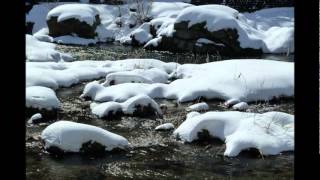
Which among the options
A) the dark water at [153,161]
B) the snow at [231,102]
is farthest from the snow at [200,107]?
the dark water at [153,161]

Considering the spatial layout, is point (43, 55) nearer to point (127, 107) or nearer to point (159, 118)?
point (127, 107)

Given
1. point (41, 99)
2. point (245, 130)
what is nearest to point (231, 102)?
point (245, 130)

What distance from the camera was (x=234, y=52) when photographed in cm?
1742

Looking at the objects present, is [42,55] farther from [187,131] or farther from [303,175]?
[303,175]

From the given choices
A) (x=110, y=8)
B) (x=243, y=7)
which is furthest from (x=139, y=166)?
(x=243, y=7)

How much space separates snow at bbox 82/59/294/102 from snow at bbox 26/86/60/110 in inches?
47.9

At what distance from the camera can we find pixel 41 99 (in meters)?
8.45

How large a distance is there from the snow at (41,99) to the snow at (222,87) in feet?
3.99

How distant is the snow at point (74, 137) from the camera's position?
6.30 m

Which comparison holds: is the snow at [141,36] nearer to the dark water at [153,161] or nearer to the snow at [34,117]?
the dark water at [153,161]

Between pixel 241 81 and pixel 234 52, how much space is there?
7070mm

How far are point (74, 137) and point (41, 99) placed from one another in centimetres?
235
